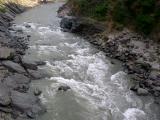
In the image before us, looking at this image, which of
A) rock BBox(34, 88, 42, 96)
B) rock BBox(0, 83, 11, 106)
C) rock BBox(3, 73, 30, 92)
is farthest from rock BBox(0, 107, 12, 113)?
rock BBox(34, 88, 42, 96)

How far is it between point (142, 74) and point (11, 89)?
10139 mm

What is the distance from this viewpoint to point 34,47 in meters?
30.2

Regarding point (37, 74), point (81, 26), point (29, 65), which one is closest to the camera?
point (37, 74)

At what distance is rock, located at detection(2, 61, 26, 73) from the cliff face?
42.0ft

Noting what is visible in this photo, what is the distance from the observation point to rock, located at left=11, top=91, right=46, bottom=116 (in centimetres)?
1811

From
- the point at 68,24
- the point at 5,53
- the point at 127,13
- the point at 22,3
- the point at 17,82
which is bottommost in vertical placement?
the point at 22,3

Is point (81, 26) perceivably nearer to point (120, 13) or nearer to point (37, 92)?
point (120, 13)

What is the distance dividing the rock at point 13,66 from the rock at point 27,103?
348 centimetres

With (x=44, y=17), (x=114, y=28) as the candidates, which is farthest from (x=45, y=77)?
(x=44, y=17)

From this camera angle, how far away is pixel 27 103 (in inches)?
736

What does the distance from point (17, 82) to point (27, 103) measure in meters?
2.96

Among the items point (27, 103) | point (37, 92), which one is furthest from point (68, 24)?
point (27, 103)

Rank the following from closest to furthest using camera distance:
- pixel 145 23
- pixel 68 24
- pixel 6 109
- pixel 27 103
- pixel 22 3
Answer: pixel 6 109, pixel 27 103, pixel 145 23, pixel 68 24, pixel 22 3

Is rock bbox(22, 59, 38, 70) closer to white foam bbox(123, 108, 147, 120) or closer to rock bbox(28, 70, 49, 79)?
rock bbox(28, 70, 49, 79)
